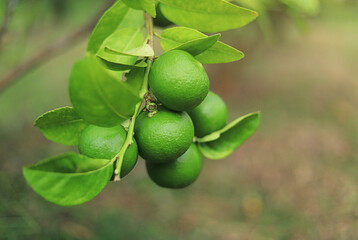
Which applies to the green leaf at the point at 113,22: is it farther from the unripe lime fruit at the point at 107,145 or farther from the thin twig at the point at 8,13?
the thin twig at the point at 8,13

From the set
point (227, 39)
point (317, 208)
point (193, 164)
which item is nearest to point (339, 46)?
point (227, 39)

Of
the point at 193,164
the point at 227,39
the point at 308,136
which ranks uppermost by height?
the point at 193,164

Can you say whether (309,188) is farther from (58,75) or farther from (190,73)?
(58,75)

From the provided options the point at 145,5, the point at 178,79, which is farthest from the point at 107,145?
the point at 145,5

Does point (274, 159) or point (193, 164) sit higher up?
point (193, 164)

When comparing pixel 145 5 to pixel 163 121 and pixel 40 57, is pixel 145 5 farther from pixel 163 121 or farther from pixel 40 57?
pixel 40 57

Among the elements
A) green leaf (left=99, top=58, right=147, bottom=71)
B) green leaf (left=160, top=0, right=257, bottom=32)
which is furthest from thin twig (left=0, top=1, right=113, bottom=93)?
green leaf (left=99, top=58, right=147, bottom=71)

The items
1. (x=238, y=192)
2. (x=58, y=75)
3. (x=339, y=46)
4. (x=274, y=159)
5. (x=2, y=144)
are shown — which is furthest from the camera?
(x=339, y=46)

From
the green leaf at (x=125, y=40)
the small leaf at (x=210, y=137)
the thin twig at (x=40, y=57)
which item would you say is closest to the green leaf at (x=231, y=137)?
the small leaf at (x=210, y=137)
